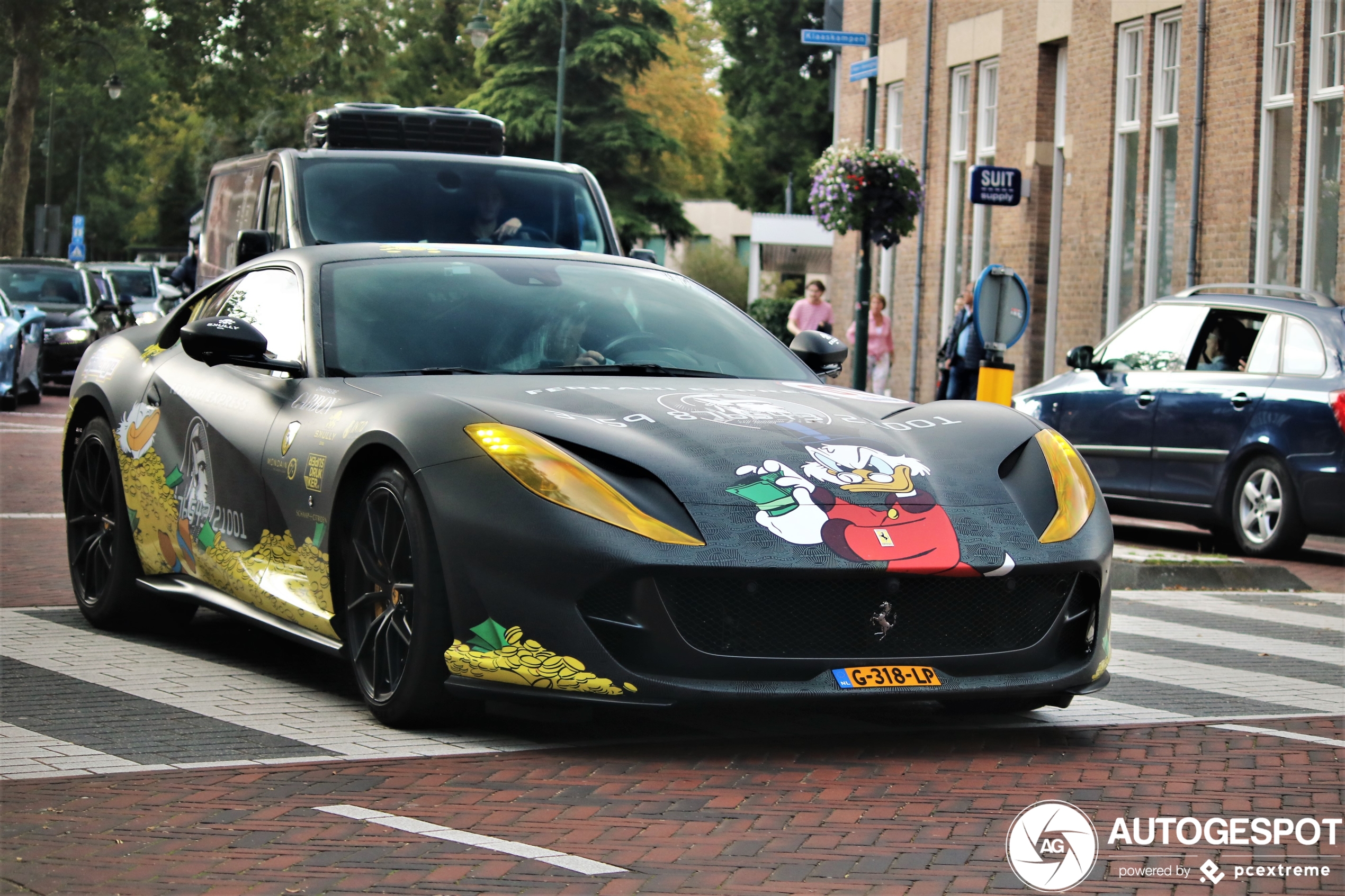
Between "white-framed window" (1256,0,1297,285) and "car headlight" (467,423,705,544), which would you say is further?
"white-framed window" (1256,0,1297,285)

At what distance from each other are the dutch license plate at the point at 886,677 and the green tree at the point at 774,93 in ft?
215

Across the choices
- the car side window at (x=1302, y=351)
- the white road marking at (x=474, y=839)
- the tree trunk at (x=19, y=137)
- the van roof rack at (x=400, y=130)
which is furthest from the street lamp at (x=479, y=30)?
the white road marking at (x=474, y=839)

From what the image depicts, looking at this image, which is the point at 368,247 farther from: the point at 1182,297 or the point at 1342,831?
the point at 1182,297

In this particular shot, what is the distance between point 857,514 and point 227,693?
7.15ft

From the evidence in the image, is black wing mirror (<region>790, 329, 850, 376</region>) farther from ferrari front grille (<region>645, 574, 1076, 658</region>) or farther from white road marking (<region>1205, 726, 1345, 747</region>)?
white road marking (<region>1205, 726, 1345, 747</region>)

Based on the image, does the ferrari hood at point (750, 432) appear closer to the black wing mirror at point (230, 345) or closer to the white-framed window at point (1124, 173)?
the black wing mirror at point (230, 345)

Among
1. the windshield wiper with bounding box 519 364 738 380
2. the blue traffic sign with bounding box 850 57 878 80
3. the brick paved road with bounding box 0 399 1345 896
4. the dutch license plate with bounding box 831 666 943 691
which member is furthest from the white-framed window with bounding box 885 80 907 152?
the dutch license plate with bounding box 831 666 943 691

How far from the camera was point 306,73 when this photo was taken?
6969cm

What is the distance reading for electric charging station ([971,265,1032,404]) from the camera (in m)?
14.1

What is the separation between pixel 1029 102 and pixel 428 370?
2168cm

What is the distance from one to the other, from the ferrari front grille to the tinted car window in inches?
964

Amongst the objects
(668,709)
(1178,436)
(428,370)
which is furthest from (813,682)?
(1178,436)

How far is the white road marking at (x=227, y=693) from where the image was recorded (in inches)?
205

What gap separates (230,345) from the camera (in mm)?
6105
